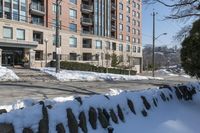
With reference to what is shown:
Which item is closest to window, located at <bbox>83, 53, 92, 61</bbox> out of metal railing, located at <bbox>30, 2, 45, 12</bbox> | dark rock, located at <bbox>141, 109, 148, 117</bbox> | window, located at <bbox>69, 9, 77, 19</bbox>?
window, located at <bbox>69, 9, 77, 19</bbox>

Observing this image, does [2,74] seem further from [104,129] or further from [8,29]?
[104,129]

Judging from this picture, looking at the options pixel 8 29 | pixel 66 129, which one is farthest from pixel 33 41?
pixel 66 129

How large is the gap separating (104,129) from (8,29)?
3853 cm

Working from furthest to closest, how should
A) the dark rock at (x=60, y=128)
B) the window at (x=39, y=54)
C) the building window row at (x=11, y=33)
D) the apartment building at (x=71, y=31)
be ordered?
the window at (x=39, y=54) → the apartment building at (x=71, y=31) → the building window row at (x=11, y=33) → the dark rock at (x=60, y=128)

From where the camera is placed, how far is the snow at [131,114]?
16.7 ft

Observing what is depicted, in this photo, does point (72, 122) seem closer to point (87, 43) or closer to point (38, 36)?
point (38, 36)

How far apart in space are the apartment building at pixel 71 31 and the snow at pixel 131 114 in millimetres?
31861

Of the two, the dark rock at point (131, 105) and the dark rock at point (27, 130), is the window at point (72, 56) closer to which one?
the dark rock at point (131, 105)

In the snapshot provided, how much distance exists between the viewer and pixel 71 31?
56156 millimetres

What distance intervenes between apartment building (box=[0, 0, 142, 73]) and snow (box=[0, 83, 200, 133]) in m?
31.9

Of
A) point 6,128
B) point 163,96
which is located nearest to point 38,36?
point 163,96

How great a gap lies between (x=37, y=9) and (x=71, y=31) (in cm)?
921

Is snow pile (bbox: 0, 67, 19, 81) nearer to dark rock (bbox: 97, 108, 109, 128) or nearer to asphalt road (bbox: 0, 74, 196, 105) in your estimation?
asphalt road (bbox: 0, 74, 196, 105)

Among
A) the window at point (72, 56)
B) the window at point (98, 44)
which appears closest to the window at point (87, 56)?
the window at point (98, 44)
